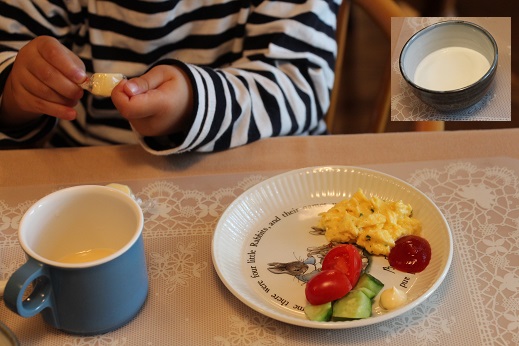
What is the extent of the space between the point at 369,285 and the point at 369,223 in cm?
7

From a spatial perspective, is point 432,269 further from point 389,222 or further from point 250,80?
point 250,80

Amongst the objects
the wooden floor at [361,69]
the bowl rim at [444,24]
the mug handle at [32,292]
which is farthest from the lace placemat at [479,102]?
the wooden floor at [361,69]

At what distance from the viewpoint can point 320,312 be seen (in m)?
0.52

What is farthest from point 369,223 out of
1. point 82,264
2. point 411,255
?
point 82,264

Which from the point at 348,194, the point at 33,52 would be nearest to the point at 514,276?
the point at 348,194

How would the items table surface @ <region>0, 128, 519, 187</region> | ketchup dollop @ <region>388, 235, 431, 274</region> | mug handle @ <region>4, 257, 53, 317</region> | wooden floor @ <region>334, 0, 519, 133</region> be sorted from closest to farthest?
mug handle @ <region>4, 257, 53, 317</region> → ketchup dollop @ <region>388, 235, 431, 274</region> → table surface @ <region>0, 128, 519, 187</region> → wooden floor @ <region>334, 0, 519, 133</region>

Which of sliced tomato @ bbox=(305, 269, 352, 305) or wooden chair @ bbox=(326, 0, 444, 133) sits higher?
wooden chair @ bbox=(326, 0, 444, 133)

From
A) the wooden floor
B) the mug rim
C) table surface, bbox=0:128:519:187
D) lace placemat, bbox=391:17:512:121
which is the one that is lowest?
the wooden floor

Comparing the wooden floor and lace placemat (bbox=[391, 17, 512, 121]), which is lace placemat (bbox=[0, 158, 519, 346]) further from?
the wooden floor

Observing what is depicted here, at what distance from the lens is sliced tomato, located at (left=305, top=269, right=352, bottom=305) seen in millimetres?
521

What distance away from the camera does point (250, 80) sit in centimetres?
79

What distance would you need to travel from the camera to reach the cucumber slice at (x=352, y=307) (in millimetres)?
514

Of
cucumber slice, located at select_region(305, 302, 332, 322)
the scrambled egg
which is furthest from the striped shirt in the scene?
cucumber slice, located at select_region(305, 302, 332, 322)

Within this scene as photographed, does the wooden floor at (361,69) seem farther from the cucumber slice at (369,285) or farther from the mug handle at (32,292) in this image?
the mug handle at (32,292)
